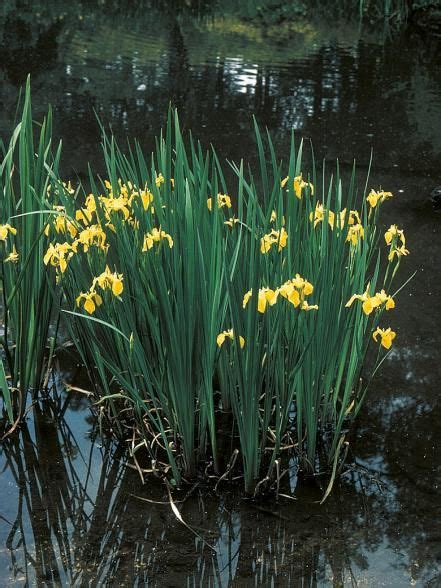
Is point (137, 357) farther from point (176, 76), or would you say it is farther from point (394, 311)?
point (176, 76)

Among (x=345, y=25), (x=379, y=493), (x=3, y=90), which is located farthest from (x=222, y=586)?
(x=345, y=25)

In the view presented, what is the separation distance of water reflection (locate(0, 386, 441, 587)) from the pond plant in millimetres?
106

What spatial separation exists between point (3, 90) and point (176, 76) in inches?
66.8

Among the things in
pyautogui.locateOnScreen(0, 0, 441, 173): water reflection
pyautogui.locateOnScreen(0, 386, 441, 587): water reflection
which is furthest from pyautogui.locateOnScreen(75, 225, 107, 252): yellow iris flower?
pyautogui.locateOnScreen(0, 0, 441, 173): water reflection

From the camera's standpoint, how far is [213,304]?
2.12 m

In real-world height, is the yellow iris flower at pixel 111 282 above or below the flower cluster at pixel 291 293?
below

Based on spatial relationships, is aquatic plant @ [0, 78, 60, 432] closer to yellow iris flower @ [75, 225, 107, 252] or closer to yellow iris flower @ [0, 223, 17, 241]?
yellow iris flower @ [0, 223, 17, 241]

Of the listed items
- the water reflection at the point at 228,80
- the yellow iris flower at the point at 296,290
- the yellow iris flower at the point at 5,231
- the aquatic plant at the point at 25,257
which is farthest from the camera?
the water reflection at the point at 228,80

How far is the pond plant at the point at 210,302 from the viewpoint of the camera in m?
2.13

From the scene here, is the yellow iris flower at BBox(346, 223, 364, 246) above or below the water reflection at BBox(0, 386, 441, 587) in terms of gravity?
above

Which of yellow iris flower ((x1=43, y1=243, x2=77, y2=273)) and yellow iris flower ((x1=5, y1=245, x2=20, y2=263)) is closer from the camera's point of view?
yellow iris flower ((x1=43, y1=243, x2=77, y2=273))

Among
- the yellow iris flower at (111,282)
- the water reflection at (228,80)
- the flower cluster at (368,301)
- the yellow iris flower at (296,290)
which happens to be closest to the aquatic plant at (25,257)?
the yellow iris flower at (111,282)

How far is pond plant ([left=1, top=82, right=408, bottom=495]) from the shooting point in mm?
2129

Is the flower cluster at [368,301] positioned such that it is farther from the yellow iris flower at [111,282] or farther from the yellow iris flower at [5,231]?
the yellow iris flower at [5,231]
